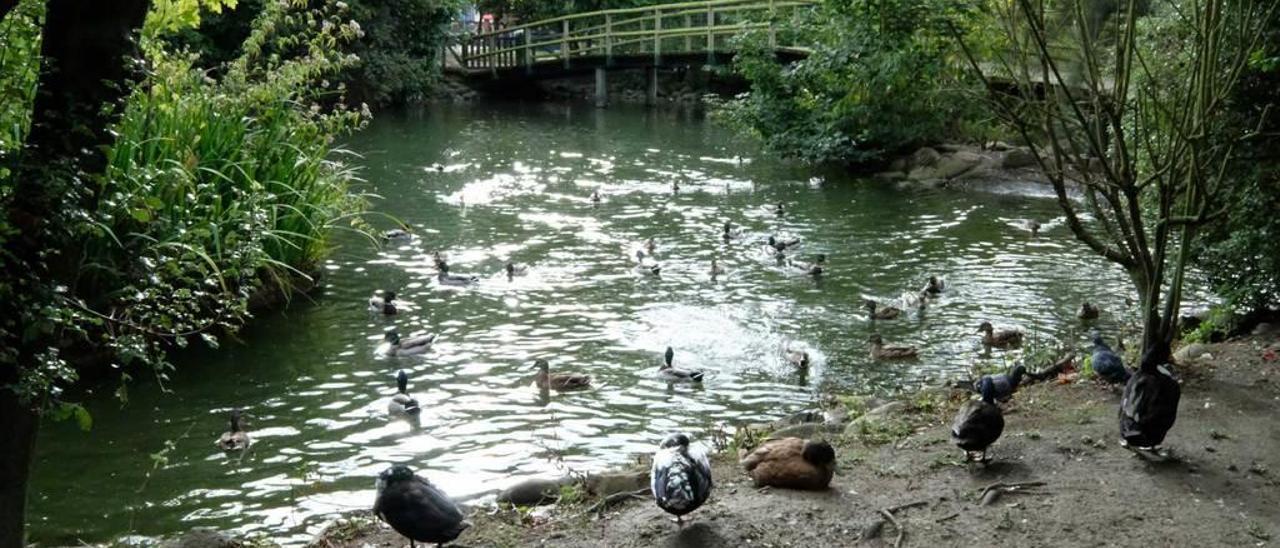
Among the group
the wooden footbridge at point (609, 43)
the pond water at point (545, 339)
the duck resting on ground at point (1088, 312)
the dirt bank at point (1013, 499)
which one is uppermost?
the wooden footbridge at point (609, 43)

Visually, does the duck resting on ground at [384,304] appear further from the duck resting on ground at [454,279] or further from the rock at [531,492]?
the rock at [531,492]

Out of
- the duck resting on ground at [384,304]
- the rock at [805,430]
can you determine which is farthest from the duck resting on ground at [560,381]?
the duck resting on ground at [384,304]

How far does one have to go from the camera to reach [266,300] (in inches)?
483

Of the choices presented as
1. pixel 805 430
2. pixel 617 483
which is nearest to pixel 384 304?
pixel 805 430

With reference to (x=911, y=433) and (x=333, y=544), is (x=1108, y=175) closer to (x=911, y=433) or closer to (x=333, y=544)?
(x=911, y=433)

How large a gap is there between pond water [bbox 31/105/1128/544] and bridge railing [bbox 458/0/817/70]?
12547mm

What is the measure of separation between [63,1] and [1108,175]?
5.71 m

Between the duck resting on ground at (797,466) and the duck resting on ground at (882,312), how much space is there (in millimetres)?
5957

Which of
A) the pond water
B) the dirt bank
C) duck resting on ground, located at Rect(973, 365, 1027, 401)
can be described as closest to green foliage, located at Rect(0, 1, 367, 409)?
the pond water

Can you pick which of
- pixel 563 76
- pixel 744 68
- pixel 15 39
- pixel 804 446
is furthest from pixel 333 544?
pixel 563 76

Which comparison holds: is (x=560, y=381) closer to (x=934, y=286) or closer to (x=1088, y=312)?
(x=934, y=286)

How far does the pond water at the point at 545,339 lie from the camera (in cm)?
806

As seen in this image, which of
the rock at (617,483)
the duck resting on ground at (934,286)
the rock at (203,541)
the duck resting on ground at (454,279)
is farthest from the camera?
the duck resting on ground at (454,279)

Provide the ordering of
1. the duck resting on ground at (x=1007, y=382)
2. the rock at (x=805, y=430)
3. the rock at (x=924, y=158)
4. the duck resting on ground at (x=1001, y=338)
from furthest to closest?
the rock at (x=924, y=158), the duck resting on ground at (x=1001, y=338), the duck resting on ground at (x=1007, y=382), the rock at (x=805, y=430)
